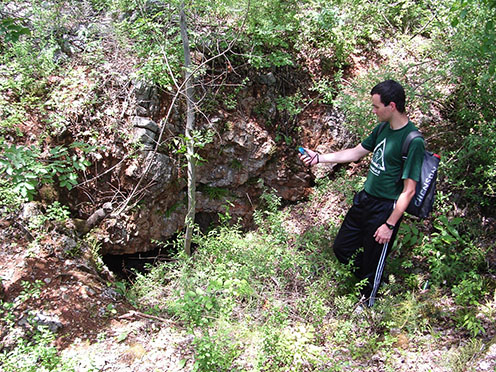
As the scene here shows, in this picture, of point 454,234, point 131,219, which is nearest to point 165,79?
A: point 131,219

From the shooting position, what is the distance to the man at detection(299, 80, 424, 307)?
2746 mm

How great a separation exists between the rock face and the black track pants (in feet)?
5.88

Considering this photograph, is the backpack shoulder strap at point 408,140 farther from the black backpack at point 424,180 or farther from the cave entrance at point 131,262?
the cave entrance at point 131,262

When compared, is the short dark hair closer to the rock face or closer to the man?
the man

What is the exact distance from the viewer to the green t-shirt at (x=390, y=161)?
2691 mm

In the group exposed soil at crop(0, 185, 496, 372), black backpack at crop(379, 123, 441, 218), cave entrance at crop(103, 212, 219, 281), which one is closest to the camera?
exposed soil at crop(0, 185, 496, 372)

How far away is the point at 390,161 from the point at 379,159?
13cm

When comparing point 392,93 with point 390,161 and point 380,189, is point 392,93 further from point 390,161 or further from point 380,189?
point 380,189

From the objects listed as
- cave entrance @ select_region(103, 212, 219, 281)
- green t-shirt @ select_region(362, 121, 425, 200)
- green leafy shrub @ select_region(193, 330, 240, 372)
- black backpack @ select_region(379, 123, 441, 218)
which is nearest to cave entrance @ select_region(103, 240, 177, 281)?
cave entrance @ select_region(103, 212, 219, 281)

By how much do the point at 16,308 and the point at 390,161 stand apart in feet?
12.3

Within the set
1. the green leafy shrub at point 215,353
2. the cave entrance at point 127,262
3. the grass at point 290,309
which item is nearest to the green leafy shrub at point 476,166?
the grass at point 290,309

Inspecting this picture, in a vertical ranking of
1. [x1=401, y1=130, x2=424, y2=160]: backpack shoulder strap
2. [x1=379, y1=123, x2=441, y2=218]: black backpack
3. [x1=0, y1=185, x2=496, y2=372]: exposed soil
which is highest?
[x1=401, y1=130, x2=424, y2=160]: backpack shoulder strap

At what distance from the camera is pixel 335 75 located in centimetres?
565

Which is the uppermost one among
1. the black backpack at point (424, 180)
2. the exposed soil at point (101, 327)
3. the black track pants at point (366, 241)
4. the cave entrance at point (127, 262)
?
the black backpack at point (424, 180)
